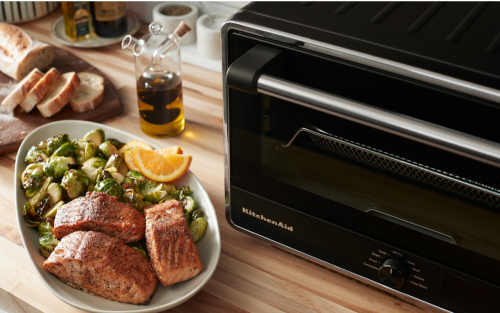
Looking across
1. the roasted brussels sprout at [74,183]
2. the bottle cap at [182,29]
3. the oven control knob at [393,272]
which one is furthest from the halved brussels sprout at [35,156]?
the oven control knob at [393,272]

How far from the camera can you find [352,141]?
2.64 feet

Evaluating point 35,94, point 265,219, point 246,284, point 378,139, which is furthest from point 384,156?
point 35,94

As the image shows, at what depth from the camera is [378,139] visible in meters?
0.79

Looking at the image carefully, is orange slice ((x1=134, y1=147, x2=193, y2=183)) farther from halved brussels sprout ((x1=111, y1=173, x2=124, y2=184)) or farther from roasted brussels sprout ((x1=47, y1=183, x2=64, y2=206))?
roasted brussels sprout ((x1=47, y1=183, x2=64, y2=206))

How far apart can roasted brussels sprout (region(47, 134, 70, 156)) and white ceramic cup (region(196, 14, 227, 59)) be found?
638 millimetres

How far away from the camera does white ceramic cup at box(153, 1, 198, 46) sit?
160 centimetres

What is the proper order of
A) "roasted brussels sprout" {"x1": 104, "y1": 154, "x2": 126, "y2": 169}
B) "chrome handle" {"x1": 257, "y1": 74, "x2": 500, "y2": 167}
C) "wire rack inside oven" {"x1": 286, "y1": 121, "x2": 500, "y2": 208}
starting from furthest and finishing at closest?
"roasted brussels sprout" {"x1": 104, "y1": 154, "x2": 126, "y2": 169}
"wire rack inside oven" {"x1": 286, "y1": 121, "x2": 500, "y2": 208}
"chrome handle" {"x1": 257, "y1": 74, "x2": 500, "y2": 167}

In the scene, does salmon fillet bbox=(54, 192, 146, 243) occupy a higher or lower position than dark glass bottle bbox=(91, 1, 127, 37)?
lower

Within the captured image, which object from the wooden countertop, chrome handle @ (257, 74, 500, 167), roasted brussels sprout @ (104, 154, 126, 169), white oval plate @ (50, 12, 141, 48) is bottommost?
the wooden countertop

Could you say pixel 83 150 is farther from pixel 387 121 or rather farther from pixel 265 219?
pixel 387 121

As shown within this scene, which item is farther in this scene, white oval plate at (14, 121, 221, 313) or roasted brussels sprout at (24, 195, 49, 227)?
roasted brussels sprout at (24, 195, 49, 227)

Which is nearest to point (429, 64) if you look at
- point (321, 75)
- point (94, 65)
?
point (321, 75)

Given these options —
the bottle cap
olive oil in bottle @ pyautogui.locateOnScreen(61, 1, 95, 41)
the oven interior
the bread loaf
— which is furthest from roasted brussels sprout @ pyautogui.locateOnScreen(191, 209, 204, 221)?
olive oil in bottle @ pyautogui.locateOnScreen(61, 1, 95, 41)

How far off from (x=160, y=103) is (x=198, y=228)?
1.51ft
